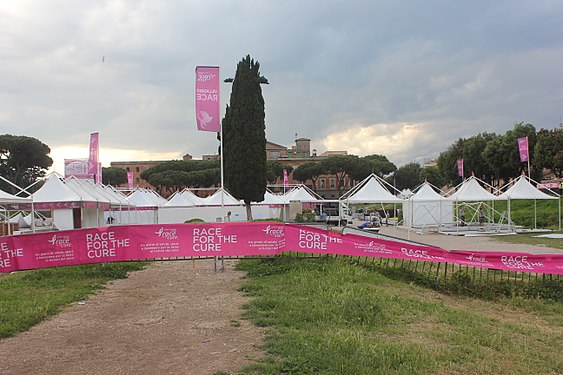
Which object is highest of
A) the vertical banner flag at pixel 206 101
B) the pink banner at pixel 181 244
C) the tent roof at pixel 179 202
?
the vertical banner flag at pixel 206 101

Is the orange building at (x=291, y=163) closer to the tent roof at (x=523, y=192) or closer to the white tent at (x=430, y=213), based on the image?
the white tent at (x=430, y=213)

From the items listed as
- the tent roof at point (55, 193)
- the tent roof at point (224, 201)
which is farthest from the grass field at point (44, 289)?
the tent roof at point (224, 201)

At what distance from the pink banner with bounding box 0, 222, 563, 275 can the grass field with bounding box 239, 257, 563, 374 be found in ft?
2.93

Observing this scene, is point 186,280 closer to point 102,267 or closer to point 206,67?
point 102,267

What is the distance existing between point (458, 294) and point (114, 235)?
27.8ft

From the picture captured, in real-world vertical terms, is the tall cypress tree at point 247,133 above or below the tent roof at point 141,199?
above

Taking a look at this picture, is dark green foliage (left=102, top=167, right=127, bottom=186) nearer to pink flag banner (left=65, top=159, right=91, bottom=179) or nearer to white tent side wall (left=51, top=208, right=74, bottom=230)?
white tent side wall (left=51, top=208, right=74, bottom=230)

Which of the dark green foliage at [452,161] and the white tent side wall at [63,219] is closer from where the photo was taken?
the white tent side wall at [63,219]

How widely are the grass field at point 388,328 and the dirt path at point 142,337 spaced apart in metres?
0.49

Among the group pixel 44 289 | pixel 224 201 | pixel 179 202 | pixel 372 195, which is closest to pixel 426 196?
pixel 372 195

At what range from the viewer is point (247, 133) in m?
28.1

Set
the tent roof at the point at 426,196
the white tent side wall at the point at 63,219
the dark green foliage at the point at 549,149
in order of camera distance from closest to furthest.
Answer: the tent roof at the point at 426,196 → the white tent side wall at the point at 63,219 → the dark green foliage at the point at 549,149

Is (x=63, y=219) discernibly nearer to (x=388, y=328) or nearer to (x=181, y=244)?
(x=181, y=244)

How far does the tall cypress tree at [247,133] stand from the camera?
2811cm
